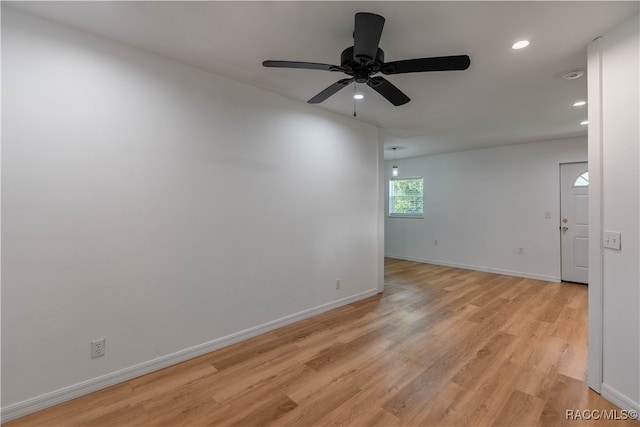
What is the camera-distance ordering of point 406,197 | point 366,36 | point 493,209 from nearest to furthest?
1. point 366,36
2. point 493,209
3. point 406,197

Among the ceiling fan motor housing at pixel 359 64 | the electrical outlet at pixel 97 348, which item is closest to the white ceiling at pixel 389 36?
the ceiling fan motor housing at pixel 359 64

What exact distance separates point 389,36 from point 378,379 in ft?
8.43

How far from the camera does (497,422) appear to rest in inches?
72.0

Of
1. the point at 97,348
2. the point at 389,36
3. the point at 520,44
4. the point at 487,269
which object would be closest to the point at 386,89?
the point at 389,36

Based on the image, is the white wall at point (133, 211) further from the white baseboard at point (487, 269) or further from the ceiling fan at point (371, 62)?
the white baseboard at point (487, 269)

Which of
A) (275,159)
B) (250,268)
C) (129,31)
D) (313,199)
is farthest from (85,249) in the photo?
(313,199)

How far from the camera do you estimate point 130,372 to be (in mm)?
2273

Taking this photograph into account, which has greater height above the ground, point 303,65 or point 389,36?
point 389,36

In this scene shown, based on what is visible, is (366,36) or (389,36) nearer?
(366,36)

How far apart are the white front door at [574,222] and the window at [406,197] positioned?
2633mm

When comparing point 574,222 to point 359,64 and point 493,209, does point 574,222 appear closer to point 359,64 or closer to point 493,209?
point 493,209

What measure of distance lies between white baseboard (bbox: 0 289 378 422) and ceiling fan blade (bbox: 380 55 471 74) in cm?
266

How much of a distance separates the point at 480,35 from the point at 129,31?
2.50 metres

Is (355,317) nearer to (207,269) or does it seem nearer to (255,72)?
(207,269)
